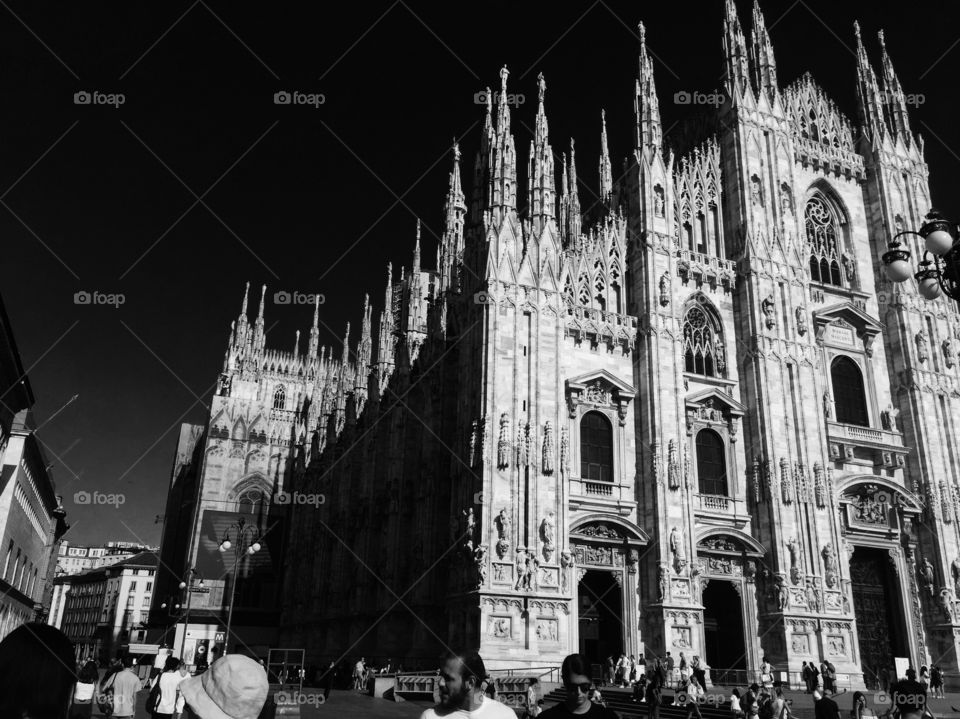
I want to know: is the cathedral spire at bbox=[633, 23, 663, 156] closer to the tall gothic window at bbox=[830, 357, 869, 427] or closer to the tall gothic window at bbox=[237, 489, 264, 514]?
the tall gothic window at bbox=[830, 357, 869, 427]

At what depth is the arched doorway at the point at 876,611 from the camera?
32.3m

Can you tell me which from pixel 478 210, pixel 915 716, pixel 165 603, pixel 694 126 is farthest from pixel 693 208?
pixel 165 603

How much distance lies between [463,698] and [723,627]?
29923 mm

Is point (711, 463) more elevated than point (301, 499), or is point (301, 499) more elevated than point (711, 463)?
point (301, 499)

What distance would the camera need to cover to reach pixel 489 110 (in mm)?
33500

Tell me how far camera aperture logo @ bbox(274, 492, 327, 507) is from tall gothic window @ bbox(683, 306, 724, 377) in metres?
24.8

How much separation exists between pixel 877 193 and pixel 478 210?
21582mm

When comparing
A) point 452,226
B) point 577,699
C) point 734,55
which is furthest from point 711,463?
point 577,699

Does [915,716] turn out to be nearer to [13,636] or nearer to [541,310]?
[13,636]

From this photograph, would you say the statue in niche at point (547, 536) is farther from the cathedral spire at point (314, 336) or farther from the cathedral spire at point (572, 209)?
the cathedral spire at point (314, 336)

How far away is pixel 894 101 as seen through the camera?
42.2 meters

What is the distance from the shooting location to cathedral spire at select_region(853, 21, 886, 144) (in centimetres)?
4107

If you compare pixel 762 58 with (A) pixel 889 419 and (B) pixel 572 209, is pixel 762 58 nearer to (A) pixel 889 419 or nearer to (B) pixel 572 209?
(B) pixel 572 209

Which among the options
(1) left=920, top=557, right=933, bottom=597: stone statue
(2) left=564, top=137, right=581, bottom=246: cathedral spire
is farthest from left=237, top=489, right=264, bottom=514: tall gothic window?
(1) left=920, top=557, right=933, bottom=597: stone statue
